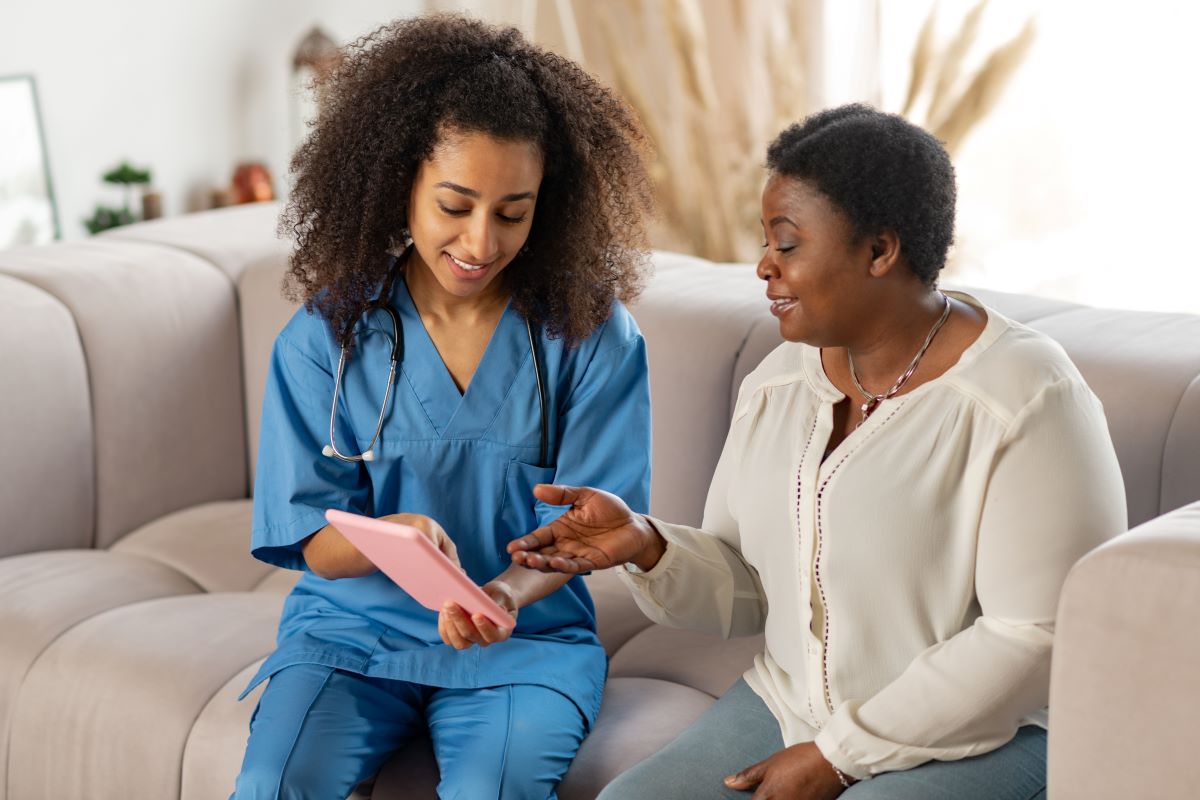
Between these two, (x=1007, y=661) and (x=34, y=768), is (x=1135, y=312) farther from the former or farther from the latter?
(x=34, y=768)

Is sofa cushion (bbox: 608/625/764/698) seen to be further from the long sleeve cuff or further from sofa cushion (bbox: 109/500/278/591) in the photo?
sofa cushion (bbox: 109/500/278/591)

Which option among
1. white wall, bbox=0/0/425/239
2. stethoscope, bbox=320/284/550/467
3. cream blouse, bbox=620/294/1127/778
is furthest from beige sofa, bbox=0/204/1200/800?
white wall, bbox=0/0/425/239

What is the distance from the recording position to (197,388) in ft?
8.01

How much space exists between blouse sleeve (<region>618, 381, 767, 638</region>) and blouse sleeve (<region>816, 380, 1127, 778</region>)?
0.75 feet

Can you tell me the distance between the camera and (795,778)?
4.42ft

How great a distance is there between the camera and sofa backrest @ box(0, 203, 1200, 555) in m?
1.79

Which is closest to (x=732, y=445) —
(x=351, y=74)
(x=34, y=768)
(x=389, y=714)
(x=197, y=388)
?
(x=389, y=714)

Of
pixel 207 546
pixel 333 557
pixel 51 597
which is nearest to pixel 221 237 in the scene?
pixel 207 546

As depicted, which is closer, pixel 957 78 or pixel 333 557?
pixel 333 557

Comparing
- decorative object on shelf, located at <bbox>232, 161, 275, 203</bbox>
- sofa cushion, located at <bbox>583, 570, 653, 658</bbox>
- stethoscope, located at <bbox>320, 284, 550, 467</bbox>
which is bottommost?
sofa cushion, located at <bbox>583, 570, 653, 658</bbox>

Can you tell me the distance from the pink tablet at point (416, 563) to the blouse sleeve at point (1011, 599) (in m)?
0.38

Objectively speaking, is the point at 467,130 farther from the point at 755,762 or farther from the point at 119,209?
the point at 119,209

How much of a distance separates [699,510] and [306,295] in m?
0.71

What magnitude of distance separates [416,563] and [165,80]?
3279 mm
